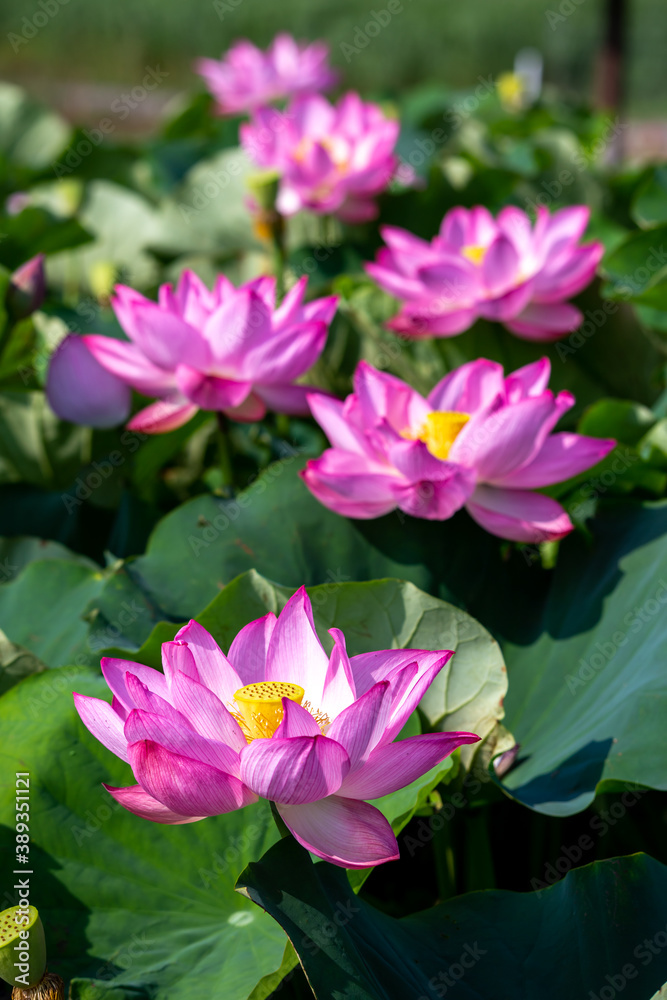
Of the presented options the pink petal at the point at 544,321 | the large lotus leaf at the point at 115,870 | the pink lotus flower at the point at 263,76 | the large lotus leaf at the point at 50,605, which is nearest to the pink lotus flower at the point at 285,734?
the large lotus leaf at the point at 115,870

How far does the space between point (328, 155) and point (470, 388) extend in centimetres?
80

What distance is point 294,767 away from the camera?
535 mm

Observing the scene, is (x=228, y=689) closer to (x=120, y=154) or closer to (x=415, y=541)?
(x=415, y=541)

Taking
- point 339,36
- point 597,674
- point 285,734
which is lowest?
point 339,36

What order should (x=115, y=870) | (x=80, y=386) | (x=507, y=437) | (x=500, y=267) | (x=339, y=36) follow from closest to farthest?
(x=115, y=870), (x=507, y=437), (x=80, y=386), (x=500, y=267), (x=339, y=36)

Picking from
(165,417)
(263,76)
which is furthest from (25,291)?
(263,76)

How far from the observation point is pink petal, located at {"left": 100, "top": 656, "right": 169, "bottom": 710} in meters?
0.61

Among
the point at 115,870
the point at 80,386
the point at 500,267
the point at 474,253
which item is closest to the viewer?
the point at 115,870

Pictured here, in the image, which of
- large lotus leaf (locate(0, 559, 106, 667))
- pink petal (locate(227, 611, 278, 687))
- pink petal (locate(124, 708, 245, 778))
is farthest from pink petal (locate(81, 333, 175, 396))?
pink petal (locate(124, 708, 245, 778))

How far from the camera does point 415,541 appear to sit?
989 millimetres

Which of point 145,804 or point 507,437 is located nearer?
point 145,804

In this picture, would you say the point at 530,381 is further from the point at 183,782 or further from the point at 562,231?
the point at 183,782

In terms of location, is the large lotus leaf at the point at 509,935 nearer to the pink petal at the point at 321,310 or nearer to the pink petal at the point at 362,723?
the pink petal at the point at 362,723

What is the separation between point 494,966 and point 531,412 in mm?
467
